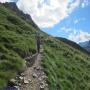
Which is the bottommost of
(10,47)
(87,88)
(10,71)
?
(87,88)

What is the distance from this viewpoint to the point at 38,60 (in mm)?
43750

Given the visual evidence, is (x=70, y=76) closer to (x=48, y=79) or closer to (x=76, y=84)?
(x=76, y=84)

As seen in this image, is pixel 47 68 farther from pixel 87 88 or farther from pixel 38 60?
pixel 87 88

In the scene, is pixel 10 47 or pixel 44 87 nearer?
pixel 44 87

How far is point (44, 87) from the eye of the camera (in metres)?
32.4

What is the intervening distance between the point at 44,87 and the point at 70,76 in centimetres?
1410

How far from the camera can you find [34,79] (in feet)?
108

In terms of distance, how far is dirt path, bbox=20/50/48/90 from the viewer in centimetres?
2995

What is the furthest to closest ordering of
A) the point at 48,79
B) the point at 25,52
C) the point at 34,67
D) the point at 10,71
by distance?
1. the point at 25,52
2. the point at 34,67
3. the point at 48,79
4. the point at 10,71

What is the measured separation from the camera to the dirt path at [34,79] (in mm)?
29953

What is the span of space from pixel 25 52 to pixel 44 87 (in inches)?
460

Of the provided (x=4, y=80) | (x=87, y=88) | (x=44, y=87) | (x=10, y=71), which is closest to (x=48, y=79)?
(x=44, y=87)

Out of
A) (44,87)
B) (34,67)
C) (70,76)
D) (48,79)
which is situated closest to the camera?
(44,87)

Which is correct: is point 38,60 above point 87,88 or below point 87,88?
above
